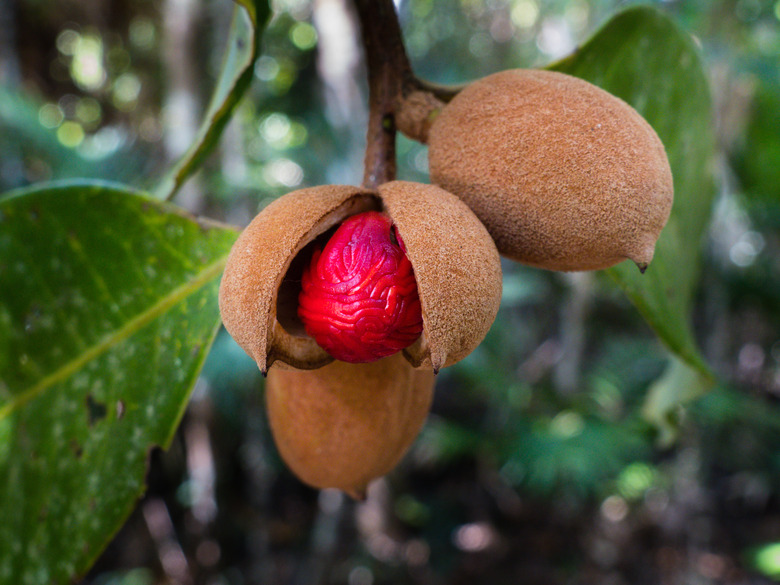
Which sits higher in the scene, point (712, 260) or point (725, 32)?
point (725, 32)

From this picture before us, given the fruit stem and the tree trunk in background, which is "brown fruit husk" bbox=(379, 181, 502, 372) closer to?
the fruit stem

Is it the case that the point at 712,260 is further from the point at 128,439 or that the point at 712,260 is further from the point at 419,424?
the point at 128,439

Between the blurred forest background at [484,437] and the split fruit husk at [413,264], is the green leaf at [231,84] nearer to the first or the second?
the split fruit husk at [413,264]

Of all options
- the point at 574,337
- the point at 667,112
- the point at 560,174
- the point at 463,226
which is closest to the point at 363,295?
the point at 463,226

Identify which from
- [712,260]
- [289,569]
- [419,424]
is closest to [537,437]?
[712,260]

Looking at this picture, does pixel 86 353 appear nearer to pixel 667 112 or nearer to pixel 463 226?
pixel 463 226

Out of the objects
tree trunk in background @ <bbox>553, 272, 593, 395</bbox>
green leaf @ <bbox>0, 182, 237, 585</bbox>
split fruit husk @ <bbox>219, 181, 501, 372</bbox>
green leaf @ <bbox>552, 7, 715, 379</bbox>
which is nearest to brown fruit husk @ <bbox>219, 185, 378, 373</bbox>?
split fruit husk @ <bbox>219, 181, 501, 372</bbox>
